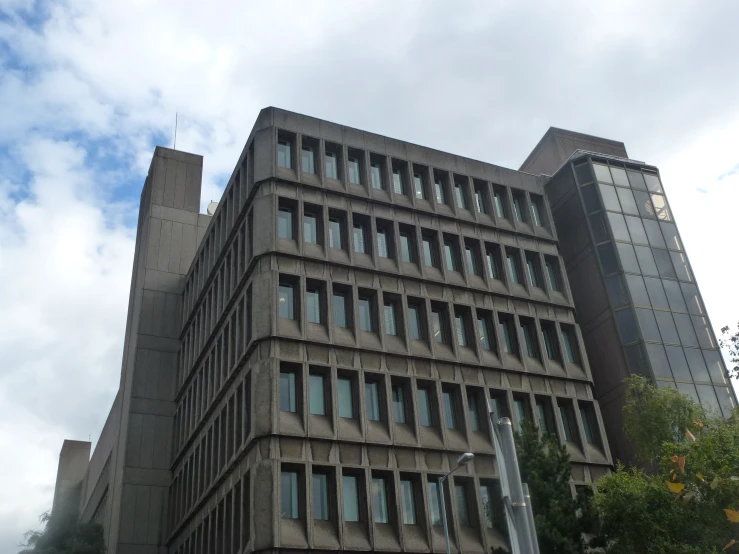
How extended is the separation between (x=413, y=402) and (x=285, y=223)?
453 inches

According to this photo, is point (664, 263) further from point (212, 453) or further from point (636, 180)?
point (212, 453)

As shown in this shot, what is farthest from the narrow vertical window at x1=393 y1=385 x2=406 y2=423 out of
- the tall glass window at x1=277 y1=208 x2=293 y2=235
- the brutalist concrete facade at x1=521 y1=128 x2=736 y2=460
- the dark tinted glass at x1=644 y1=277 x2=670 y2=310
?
the dark tinted glass at x1=644 y1=277 x2=670 y2=310

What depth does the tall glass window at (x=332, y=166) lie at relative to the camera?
149ft

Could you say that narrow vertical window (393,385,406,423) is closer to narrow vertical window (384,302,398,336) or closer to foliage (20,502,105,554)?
narrow vertical window (384,302,398,336)

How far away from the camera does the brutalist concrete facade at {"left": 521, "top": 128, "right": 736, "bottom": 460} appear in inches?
1785

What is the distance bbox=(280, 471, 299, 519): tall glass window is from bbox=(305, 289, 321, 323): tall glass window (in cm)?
800

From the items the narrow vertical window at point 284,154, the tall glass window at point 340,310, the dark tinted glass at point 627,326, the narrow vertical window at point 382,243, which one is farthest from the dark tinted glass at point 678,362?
the narrow vertical window at point 284,154

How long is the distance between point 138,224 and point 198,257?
14.3m

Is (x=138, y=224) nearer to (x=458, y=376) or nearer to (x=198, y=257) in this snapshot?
(x=198, y=257)

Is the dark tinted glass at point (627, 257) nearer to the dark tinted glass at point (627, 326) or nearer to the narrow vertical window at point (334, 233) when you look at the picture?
the dark tinted glass at point (627, 326)

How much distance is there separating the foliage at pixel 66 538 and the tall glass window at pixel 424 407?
76.4 feet

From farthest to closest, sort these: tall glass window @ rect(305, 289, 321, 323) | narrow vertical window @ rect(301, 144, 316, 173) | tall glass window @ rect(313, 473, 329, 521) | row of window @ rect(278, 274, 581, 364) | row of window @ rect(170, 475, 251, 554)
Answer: narrow vertical window @ rect(301, 144, 316, 173), row of window @ rect(278, 274, 581, 364), tall glass window @ rect(305, 289, 321, 323), row of window @ rect(170, 475, 251, 554), tall glass window @ rect(313, 473, 329, 521)

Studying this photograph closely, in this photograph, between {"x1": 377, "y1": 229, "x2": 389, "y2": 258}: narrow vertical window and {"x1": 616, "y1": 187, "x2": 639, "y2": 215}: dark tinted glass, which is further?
{"x1": 616, "y1": 187, "x2": 639, "y2": 215}: dark tinted glass

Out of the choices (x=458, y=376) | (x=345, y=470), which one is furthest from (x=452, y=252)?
(x=345, y=470)
